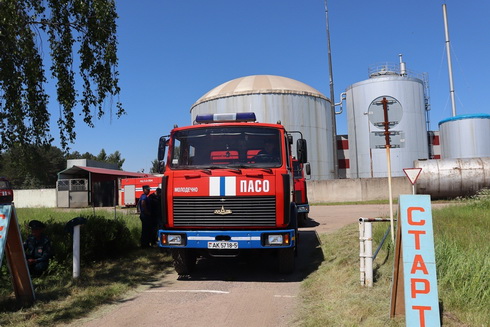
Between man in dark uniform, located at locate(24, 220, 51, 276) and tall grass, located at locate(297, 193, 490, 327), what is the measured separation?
14.5 feet

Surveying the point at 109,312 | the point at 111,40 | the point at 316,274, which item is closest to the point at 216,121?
the point at 111,40

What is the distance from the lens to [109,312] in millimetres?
5234

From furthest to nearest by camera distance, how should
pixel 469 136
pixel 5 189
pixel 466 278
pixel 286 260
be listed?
pixel 469 136, pixel 5 189, pixel 286 260, pixel 466 278

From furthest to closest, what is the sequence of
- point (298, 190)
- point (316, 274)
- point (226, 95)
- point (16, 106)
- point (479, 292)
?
point (226, 95) → point (298, 190) → point (16, 106) → point (316, 274) → point (479, 292)

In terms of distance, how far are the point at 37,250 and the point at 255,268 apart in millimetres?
3987

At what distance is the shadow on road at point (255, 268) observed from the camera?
281 inches

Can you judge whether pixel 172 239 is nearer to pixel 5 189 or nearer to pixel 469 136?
pixel 5 189

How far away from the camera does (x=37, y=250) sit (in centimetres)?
678

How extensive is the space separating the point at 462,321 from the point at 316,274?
3.16 m

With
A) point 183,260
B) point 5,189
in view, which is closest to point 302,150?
point 183,260

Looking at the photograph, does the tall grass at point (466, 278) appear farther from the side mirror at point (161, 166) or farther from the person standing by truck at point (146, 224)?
the person standing by truck at point (146, 224)

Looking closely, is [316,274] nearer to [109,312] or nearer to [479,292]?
[479,292]

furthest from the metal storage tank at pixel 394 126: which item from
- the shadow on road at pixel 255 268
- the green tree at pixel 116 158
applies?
the green tree at pixel 116 158

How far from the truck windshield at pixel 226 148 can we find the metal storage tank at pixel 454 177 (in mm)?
19151
